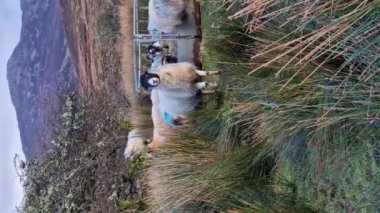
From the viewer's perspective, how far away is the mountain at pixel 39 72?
6.86 meters

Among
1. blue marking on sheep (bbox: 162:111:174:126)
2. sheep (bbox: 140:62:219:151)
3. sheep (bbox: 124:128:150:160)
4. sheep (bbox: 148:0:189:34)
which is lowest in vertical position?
sheep (bbox: 124:128:150:160)

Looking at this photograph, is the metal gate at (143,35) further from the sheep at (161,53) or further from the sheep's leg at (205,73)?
the sheep's leg at (205,73)

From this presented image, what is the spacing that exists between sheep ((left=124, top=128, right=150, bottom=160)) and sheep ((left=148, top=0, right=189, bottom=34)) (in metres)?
0.97

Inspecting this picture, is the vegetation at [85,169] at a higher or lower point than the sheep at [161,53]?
lower

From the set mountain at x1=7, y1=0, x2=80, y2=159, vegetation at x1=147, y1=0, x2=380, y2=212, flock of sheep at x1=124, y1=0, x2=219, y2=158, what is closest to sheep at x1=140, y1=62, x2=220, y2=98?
flock of sheep at x1=124, y1=0, x2=219, y2=158

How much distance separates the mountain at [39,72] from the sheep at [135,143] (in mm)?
1933

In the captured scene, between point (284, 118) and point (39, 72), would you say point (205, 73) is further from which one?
point (39, 72)

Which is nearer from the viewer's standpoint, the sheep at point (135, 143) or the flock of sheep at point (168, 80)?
the flock of sheep at point (168, 80)

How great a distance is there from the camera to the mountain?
6859 millimetres

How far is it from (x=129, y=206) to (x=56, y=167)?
1449mm

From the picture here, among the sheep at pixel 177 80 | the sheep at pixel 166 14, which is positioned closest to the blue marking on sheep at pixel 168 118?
the sheep at pixel 177 80

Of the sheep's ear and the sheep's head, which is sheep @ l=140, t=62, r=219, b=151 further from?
the sheep's ear

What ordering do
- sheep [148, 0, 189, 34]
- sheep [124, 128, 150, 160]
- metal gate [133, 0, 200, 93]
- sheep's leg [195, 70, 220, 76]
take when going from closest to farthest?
sheep's leg [195, 70, 220, 76] < sheep [148, 0, 189, 34] < metal gate [133, 0, 200, 93] < sheep [124, 128, 150, 160]

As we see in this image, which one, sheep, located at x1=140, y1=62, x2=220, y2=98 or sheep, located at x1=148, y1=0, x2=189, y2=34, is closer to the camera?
sheep, located at x1=140, y1=62, x2=220, y2=98
